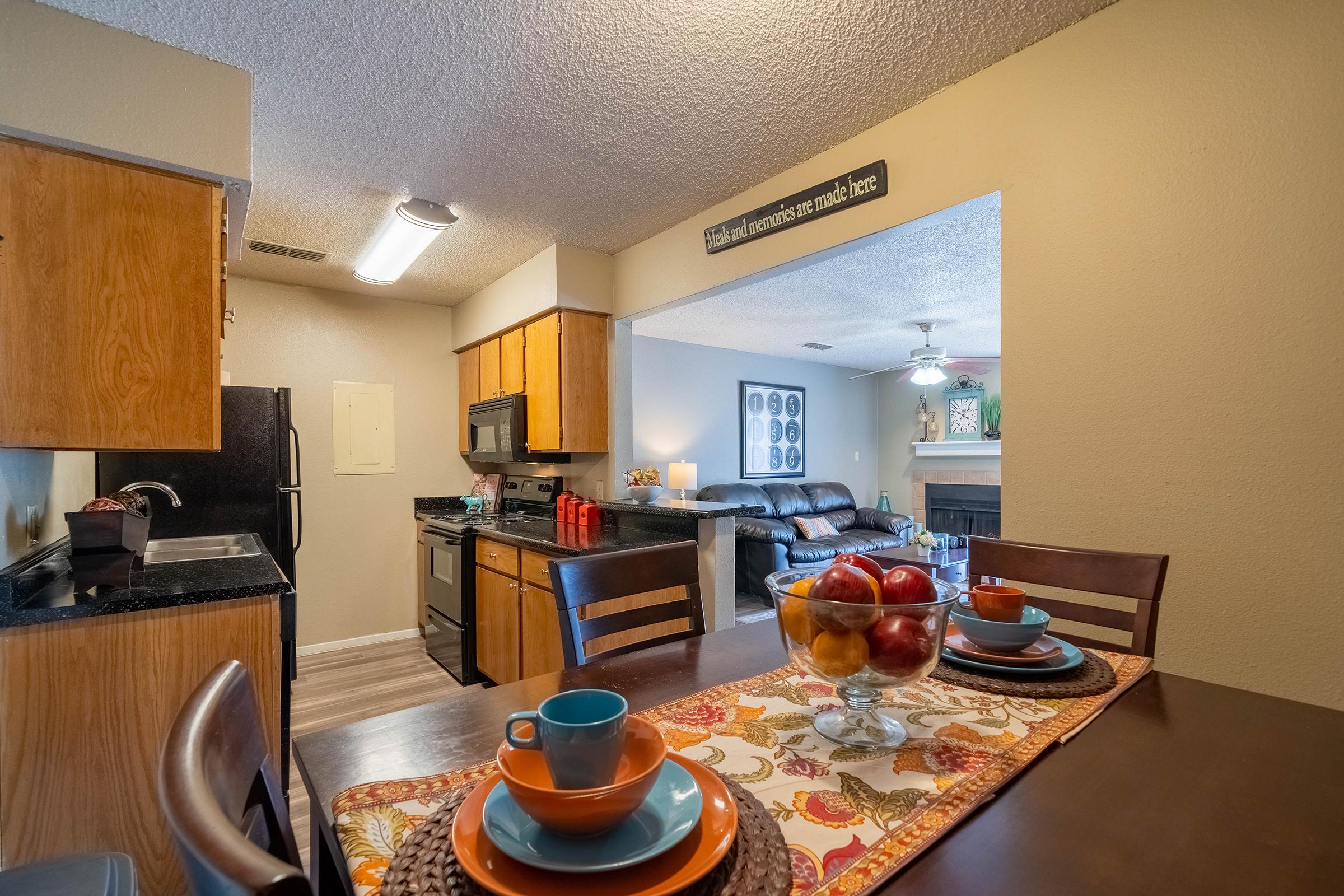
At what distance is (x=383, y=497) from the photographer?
4301mm

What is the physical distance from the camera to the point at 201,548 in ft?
9.37

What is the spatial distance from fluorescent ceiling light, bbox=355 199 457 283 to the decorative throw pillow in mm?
4103

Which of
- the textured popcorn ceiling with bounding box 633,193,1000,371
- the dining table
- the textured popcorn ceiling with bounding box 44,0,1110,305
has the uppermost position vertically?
the textured popcorn ceiling with bounding box 44,0,1110,305

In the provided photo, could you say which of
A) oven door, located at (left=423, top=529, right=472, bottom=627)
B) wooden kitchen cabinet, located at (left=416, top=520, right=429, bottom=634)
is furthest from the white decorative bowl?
wooden kitchen cabinet, located at (left=416, top=520, right=429, bottom=634)

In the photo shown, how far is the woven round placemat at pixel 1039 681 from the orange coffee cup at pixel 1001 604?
0.10 metres

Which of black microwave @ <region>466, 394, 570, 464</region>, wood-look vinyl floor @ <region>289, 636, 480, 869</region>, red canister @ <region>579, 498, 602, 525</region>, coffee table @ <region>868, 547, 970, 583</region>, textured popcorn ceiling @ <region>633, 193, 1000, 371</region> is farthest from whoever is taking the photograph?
coffee table @ <region>868, 547, 970, 583</region>

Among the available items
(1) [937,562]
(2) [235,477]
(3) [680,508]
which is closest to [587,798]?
(3) [680,508]

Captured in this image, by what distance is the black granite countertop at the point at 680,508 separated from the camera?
282cm

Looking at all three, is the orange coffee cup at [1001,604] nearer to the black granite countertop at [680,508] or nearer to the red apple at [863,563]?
the red apple at [863,563]

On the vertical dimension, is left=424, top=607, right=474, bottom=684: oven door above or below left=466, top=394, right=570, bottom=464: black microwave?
below

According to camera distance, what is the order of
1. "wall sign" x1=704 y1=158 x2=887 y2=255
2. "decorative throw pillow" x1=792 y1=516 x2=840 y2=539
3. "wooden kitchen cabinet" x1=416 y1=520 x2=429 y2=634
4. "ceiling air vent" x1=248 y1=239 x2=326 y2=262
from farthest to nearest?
1. "decorative throw pillow" x1=792 y1=516 x2=840 y2=539
2. "wooden kitchen cabinet" x1=416 y1=520 x2=429 y2=634
3. "ceiling air vent" x1=248 y1=239 x2=326 y2=262
4. "wall sign" x1=704 y1=158 x2=887 y2=255

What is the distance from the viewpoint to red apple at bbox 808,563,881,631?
80 cm

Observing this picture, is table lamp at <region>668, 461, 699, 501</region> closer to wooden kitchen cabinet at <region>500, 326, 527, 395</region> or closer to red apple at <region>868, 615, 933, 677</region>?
wooden kitchen cabinet at <region>500, 326, 527, 395</region>

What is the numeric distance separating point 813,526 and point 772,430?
1.32 m
